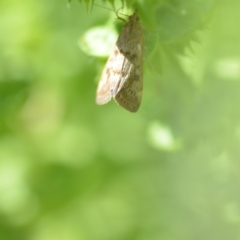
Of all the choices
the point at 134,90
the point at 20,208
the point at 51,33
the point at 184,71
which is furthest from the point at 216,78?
the point at 20,208

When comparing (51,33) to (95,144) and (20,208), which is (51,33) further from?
(20,208)

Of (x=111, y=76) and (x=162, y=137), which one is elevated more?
(x=111, y=76)

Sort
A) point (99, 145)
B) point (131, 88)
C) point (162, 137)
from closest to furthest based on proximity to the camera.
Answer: point (131, 88), point (162, 137), point (99, 145)

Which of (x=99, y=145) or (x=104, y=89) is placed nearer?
(x=104, y=89)

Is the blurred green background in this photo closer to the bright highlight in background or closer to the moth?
the bright highlight in background

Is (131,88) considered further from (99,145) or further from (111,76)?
(99,145)

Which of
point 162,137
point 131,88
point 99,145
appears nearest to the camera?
point 131,88

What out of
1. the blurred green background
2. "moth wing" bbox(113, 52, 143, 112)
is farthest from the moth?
the blurred green background

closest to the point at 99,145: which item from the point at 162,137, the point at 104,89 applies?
the point at 162,137
